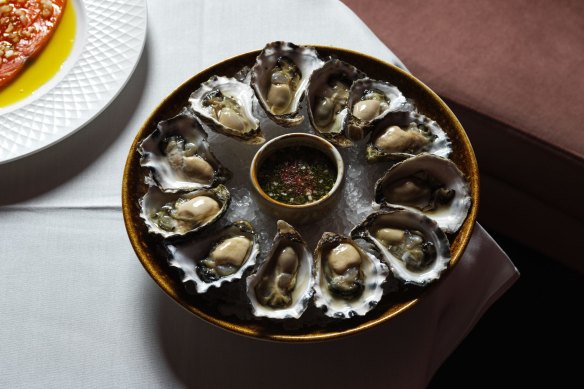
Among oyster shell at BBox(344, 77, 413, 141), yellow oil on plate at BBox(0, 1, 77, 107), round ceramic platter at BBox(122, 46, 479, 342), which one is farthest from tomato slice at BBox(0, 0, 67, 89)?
oyster shell at BBox(344, 77, 413, 141)

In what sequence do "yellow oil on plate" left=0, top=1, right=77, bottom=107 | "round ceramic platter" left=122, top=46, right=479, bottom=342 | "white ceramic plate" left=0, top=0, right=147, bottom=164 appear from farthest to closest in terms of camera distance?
1. "yellow oil on plate" left=0, top=1, right=77, bottom=107
2. "white ceramic plate" left=0, top=0, right=147, bottom=164
3. "round ceramic platter" left=122, top=46, right=479, bottom=342

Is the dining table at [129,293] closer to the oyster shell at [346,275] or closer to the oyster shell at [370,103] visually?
the oyster shell at [346,275]

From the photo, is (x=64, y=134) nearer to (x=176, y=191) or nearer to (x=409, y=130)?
(x=176, y=191)

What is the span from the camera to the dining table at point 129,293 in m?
0.83

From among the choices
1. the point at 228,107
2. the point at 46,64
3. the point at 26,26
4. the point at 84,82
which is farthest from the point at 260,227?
the point at 26,26

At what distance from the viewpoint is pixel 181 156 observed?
896 mm

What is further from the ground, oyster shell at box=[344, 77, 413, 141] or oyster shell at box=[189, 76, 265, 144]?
oyster shell at box=[344, 77, 413, 141]

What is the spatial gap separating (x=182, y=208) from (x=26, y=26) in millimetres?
700

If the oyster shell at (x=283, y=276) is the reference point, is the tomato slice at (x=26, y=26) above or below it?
above

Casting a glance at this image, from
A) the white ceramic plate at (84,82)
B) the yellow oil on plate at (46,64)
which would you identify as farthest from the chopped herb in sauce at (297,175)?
the yellow oil on plate at (46,64)

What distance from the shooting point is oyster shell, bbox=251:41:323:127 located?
94 cm

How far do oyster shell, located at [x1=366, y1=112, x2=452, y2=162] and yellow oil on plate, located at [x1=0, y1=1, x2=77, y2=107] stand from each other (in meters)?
0.70

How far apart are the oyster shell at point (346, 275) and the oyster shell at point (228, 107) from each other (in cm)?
21

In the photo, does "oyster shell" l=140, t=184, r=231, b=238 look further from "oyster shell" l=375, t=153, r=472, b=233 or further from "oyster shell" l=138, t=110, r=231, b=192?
"oyster shell" l=375, t=153, r=472, b=233
